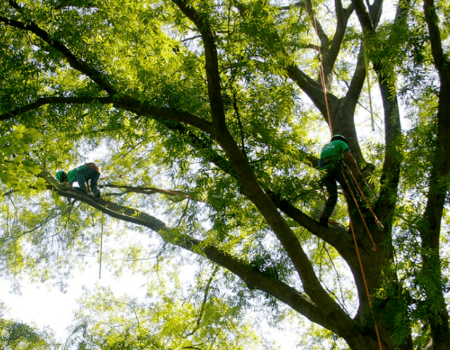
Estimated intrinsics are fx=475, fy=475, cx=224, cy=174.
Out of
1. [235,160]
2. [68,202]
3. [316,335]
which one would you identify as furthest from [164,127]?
[316,335]

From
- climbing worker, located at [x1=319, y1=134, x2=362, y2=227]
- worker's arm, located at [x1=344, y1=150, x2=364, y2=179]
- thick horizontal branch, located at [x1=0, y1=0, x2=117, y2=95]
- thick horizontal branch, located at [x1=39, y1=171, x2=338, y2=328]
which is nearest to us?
thick horizontal branch, located at [x1=0, y1=0, x2=117, y2=95]

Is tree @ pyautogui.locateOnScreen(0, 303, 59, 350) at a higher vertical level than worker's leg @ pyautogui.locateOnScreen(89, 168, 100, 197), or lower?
lower

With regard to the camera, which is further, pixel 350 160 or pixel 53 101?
pixel 350 160

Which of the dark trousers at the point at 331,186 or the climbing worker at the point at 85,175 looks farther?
the climbing worker at the point at 85,175

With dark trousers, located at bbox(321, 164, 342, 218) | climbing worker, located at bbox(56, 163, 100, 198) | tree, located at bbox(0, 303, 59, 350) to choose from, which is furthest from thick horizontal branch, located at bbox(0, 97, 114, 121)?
tree, located at bbox(0, 303, 59, 350)

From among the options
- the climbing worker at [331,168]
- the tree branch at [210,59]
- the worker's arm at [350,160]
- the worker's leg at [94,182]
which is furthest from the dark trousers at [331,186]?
the worker's leg at [94,182]

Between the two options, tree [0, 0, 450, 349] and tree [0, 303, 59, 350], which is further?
tree [0, 303, 59, 350]

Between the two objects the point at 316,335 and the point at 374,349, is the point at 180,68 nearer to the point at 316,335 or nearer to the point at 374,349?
the point at 374,349

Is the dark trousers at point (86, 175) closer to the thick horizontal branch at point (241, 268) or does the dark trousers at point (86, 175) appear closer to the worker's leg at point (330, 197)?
the thick horizontal branch at point (241, 268)

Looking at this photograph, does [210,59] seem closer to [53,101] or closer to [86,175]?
[53,101]

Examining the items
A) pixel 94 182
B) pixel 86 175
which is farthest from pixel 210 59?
pixel 86 175

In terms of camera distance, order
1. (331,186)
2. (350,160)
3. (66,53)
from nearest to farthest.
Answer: (66,53) < (331,186) < (350,160)

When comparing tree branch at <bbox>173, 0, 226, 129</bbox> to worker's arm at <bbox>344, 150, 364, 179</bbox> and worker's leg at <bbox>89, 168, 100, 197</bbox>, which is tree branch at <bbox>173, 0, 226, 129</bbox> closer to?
worker's arm at <bbox>344, 150, 364, 179</bbox>

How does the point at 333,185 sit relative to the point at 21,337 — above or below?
above
